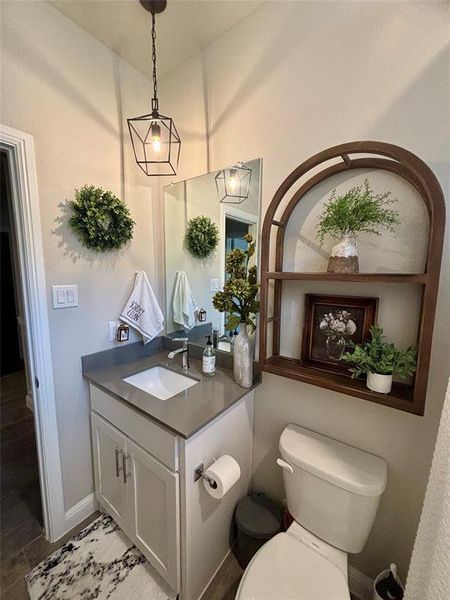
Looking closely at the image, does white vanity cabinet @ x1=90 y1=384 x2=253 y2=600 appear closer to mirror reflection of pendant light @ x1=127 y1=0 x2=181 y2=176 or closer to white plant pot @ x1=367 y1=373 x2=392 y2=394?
white plant pot @ x1=367 y1=373 x2=392 y2=394

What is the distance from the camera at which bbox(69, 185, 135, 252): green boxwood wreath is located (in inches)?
51.9

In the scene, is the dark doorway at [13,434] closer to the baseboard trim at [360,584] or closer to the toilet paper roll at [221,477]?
the toilet paper roll at [221,477]

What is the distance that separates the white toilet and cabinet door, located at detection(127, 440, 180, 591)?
1.16ft

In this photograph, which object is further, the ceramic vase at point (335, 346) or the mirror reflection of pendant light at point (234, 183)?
the mirror reflection of pendant light at point (234, 183)

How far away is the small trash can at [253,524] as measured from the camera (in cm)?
117

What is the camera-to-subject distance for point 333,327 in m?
1.10

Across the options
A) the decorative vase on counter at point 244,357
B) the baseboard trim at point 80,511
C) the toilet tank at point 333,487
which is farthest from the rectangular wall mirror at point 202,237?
the baseboard trim at point 80,511

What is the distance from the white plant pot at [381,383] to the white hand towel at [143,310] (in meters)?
1.30

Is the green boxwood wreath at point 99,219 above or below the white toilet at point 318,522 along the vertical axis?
above

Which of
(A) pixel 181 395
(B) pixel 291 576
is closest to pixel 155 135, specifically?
(A) pixel 181 395

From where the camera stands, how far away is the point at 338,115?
1.05 m

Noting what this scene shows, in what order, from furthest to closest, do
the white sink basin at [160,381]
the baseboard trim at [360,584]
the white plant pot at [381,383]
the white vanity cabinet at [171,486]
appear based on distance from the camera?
the white sink basin at [160,381] → the baseboard trim at [360,584] → the white vanity cabinet at [171,486] → the white plant pot at [381,383]

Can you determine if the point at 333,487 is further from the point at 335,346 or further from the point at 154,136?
the point at 154,136

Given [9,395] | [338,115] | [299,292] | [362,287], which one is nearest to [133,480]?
[299,292]
